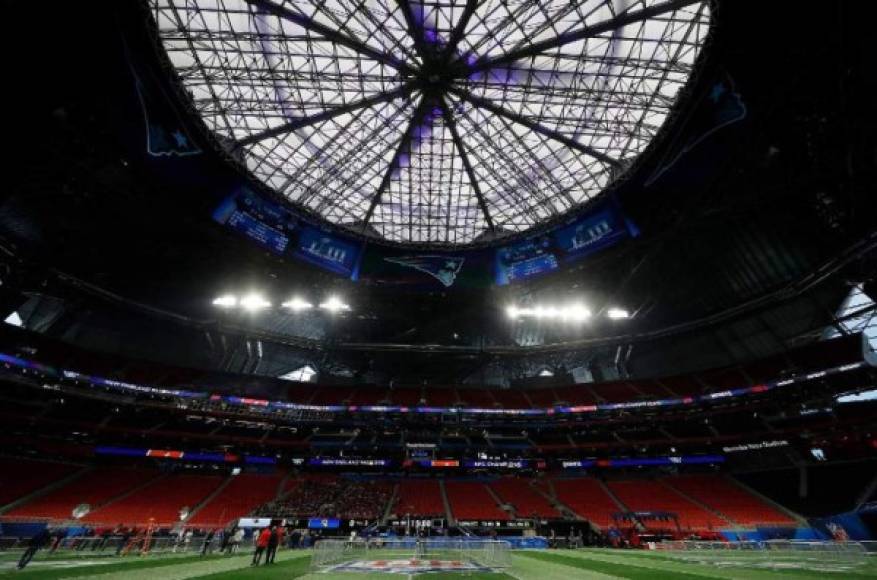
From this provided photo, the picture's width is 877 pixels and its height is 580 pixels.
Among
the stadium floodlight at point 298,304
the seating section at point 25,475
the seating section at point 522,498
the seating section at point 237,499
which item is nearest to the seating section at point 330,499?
the seating section at point 237,499

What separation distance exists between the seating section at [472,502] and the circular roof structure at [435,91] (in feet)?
86.7

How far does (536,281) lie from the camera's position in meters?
37.0

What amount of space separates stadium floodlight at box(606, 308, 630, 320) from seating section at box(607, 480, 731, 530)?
1674cm

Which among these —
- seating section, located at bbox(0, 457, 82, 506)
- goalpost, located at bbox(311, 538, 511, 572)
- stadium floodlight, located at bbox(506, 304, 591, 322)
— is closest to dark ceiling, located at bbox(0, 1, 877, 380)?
stadium floodlight, located at bbox(506, 304, 591, 322)

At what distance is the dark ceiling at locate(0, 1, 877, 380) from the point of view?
2033 centimetres

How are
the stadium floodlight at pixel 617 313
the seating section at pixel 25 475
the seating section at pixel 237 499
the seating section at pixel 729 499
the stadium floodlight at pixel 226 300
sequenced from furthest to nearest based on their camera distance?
1. the stadium floodlight at pixel 617 313
2. the stadium floodlight at pixel 226 300
3. the seating section at pixel 237 499
4. the seating section at pixel 729 499
5. the seating section at pixel 25 475

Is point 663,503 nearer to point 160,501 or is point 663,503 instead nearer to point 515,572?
point 515,572

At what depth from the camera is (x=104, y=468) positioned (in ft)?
114

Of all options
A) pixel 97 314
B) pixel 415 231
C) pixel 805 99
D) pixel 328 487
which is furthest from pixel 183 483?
pixel 805 99

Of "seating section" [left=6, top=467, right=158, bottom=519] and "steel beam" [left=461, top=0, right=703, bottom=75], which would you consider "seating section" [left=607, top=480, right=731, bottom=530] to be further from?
"seating section" [left=6, top=467, right=158, bottom=519]

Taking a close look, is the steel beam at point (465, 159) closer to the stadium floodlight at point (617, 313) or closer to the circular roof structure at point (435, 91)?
the circular roof structure at point (435, 91)

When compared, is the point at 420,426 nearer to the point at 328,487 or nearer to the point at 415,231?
the point at 328,487

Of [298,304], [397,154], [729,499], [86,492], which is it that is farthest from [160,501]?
[729,499]

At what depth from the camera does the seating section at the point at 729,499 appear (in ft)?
101
